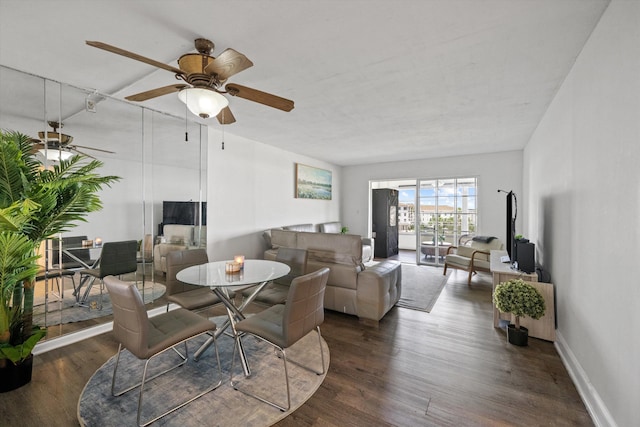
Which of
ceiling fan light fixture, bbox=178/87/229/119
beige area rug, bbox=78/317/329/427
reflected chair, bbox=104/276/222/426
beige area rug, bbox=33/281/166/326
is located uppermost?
ceiling fan light fixture, bbox=178/87/229/119

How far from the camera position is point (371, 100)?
3.12 metres

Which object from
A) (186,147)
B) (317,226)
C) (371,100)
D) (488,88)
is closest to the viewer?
(488,88)

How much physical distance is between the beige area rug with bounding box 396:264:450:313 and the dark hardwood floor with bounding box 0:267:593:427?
28.6 inches

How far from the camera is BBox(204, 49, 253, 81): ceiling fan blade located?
156cm

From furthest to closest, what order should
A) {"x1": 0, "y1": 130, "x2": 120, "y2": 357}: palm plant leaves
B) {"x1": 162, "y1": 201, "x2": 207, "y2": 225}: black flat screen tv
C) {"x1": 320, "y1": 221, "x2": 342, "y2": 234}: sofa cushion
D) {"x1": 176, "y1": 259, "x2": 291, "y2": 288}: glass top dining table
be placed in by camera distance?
{"x1": 320, "y1": 221, "x2": 342, "y2": 234}: sofa cushion
{"x1": 162, "y1": 201, "x2": 207, "y2": 225}: black flat screen tv
{"x1": 176, "y1": 259, "x2": 291, "y2": 288}: glass top dining table
{"x1": 0, "y1": 130, "x2": 120, "y2": 357}: palm plant leaves

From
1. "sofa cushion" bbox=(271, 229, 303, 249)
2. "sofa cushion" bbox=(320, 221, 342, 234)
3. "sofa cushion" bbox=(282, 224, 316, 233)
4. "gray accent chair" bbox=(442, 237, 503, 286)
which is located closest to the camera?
"sofa cushion" bbox=(271, 229, 303, 249)

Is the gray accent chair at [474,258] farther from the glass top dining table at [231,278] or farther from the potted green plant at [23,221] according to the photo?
the potted green plant at [23,221]

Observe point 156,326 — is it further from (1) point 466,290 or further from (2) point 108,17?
(1) point 466,290

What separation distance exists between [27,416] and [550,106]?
552 centimetres

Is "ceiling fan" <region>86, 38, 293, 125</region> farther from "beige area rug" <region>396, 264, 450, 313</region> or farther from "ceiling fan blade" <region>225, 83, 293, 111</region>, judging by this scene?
"beige area rug" <region>396, 264, 450, 313</region>

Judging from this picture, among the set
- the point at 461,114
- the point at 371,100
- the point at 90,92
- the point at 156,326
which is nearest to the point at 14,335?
the point at 156,326

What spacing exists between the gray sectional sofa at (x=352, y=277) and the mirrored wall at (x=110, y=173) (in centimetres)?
194

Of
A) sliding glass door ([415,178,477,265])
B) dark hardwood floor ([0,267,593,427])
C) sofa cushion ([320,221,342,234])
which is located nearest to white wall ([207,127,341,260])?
sofa cushion ([320,221,342,234])

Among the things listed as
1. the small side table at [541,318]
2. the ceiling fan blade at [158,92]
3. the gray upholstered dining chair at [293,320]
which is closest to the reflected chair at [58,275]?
the ceiling fan blade at [158,92]
